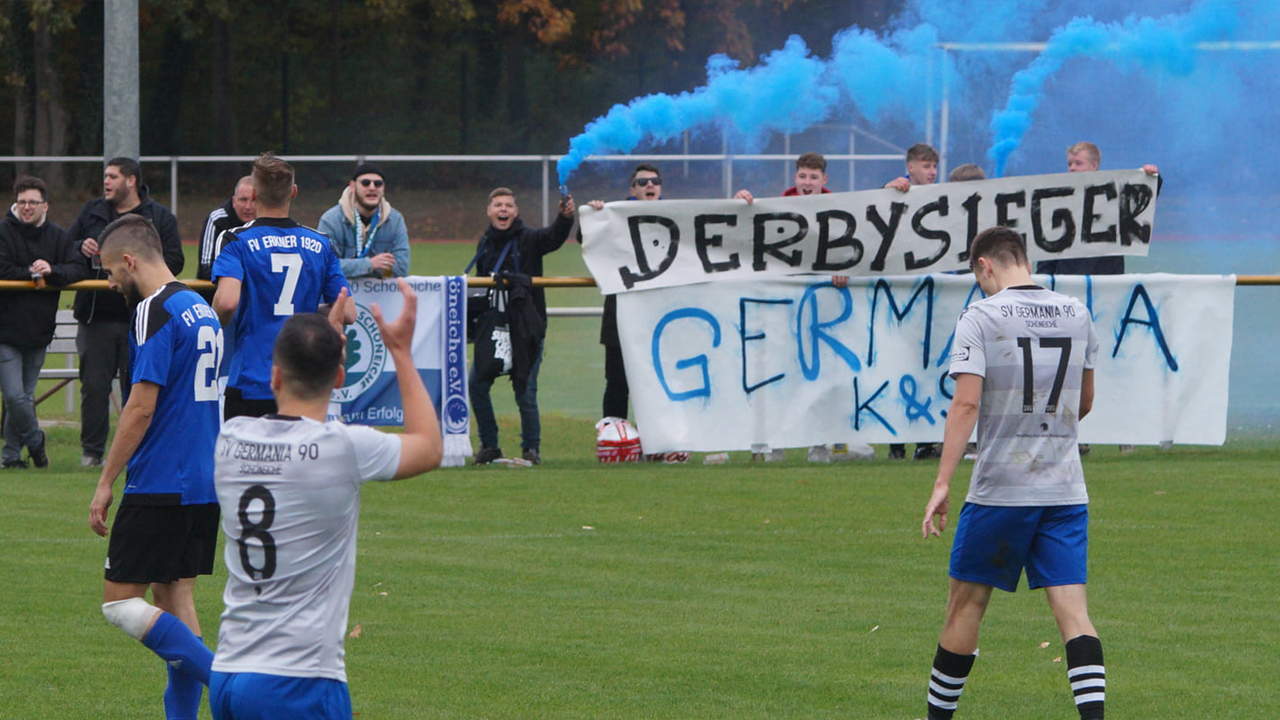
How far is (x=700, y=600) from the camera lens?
8.15 meters

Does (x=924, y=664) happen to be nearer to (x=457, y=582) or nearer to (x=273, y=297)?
(x=457, y=582)

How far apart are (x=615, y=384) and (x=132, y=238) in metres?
7.04

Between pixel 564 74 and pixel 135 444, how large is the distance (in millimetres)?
37575

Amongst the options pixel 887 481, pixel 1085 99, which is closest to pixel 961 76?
pixel 1085 99

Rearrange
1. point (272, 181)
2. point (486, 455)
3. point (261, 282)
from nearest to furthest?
point (272, 181) < point (261, 282) < point (486, 455)

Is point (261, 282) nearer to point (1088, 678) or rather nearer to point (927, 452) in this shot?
point (1088, 678)

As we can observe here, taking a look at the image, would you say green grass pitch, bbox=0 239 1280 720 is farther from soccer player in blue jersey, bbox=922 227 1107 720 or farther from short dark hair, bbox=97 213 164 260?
short dark hair, bbox=97 213 164 260

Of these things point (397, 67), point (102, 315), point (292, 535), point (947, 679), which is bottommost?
point (947, 679)

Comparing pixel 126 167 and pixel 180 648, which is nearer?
pixel 180 648

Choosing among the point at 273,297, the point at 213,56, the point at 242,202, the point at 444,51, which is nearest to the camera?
the point at 273,297

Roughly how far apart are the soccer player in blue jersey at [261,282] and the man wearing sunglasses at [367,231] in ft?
13.6

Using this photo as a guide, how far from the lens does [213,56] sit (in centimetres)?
4034

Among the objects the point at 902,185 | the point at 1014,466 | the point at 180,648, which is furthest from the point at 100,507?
the point at 902,185

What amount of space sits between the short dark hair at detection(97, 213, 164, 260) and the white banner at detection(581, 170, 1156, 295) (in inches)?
255
